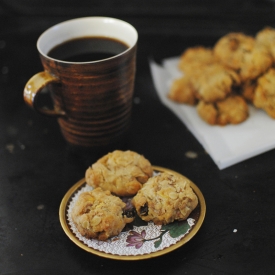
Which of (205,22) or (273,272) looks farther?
(205,22)

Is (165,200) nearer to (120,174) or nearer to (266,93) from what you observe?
(120,174)

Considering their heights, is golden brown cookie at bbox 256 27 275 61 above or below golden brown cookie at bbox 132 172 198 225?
above

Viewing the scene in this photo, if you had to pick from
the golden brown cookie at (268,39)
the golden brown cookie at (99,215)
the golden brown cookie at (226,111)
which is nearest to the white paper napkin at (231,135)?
the golden brown cookie at (226,111)

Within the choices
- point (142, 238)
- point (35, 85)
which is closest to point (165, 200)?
point (142, 238)

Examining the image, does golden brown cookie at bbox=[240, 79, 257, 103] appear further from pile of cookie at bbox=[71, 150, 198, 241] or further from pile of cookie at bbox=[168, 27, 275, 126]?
pile of cookie at bbox=[71, 150, 198, 241]

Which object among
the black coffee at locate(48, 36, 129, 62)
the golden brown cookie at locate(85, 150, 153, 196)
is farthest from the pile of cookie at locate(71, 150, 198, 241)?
the black coffee at locate(48, 36, 129, 62)

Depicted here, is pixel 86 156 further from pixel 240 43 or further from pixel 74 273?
pixel 240 43

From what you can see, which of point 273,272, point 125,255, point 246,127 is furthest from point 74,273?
point 246,127
